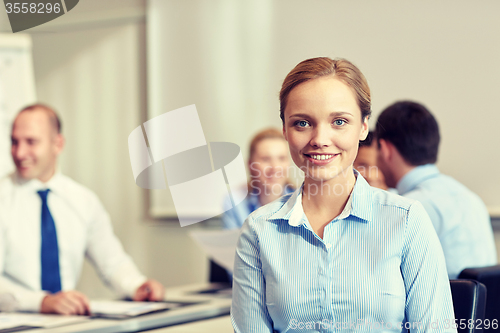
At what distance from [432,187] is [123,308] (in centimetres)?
115

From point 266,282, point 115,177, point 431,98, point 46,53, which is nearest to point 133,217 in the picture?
point 115,177

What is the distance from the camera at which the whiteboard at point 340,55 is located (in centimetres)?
176

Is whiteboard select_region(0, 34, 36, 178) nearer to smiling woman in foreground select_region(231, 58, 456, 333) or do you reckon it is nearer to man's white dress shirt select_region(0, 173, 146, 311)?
man's white dress shirt select_region(0, 173, 146, 311)

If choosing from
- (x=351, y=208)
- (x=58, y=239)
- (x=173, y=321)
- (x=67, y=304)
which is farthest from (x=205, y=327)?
(x=351, y=208)

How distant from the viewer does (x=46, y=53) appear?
4.81 meters

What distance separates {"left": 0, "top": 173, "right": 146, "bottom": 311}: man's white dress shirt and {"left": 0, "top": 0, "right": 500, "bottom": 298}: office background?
67cm

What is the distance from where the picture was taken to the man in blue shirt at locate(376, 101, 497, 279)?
171 centimetres

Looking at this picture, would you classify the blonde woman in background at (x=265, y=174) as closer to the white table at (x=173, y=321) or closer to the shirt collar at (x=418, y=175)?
the white table at (x=173, y=321)

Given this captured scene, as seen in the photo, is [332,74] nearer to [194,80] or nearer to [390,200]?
[390,200]

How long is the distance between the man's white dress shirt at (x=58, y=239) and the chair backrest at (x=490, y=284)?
1309 millimetres

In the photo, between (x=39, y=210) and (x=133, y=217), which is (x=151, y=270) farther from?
(x=39, y=210)

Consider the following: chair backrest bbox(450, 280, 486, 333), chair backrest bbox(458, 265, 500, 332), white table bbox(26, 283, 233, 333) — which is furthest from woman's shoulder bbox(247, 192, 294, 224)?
white table bbox(26, 283, 233, 333)

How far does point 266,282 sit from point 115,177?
150 inches

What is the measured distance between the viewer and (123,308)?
190cm
